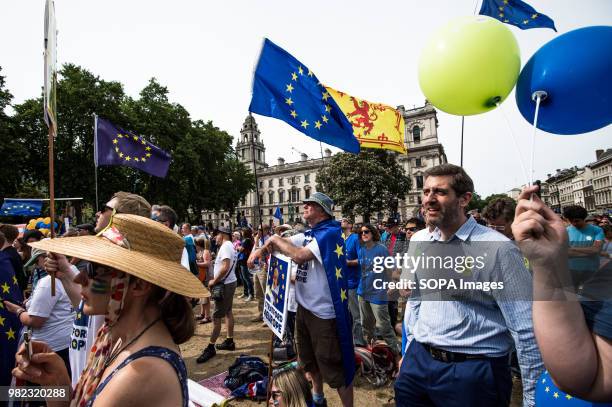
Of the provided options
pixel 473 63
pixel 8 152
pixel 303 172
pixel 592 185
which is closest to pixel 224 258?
pixel 473 63

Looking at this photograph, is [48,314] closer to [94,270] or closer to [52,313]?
[52,313]

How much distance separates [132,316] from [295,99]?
342 cm

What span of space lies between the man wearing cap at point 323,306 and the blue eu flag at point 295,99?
1.40 metres

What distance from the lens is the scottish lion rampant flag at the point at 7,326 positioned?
249 centimetres

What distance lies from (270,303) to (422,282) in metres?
1.74

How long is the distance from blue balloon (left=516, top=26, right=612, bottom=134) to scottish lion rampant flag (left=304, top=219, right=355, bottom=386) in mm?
1976

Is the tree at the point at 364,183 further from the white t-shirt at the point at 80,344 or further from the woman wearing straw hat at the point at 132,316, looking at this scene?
Answer: the woman wearing straw hat at the point at 132,316

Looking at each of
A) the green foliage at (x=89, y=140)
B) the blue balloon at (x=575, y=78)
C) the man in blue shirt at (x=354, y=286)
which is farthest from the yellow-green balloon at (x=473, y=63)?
the green foliage at (x=89, y=140)

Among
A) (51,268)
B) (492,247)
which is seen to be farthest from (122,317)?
(492,247)

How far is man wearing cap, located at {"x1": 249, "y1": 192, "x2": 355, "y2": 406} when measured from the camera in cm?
306

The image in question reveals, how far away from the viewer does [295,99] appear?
413 centimetres

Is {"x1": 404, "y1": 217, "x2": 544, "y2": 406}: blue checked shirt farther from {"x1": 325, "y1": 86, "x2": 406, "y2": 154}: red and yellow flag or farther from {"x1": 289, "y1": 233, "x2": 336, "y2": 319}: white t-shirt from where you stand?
{"x1": 325, "y1": 86, "x2": 406, "y2": 154}: red and yellow flag

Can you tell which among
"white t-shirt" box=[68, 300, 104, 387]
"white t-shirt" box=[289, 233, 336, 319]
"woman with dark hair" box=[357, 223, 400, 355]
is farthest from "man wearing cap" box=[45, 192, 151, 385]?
"woman with dark hair" box=[357, 223, 400, 355]

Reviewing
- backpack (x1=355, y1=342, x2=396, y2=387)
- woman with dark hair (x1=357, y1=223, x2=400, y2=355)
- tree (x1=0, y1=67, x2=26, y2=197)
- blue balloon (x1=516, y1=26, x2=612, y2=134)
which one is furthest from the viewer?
tree (x1=0, y1=67, x2=26, y2=197)
